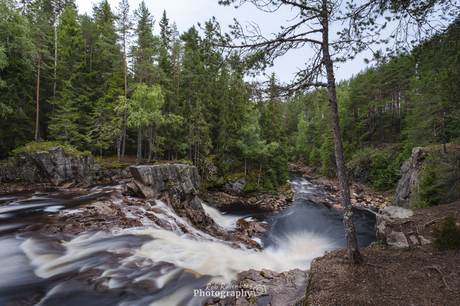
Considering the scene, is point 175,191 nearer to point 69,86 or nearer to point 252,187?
point 252,187

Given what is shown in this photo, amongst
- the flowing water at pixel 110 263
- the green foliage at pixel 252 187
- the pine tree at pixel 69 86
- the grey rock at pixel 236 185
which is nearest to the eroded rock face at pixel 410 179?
the flowing water at pixel 110 263

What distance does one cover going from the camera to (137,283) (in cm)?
466

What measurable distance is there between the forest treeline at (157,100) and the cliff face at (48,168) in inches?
134

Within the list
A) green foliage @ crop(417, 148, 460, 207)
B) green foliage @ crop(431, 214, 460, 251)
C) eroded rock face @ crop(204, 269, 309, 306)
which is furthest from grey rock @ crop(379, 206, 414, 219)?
eroded rock face @ crop(204, 269, 309, 306)

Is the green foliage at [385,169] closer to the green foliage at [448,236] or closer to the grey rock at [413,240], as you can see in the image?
the grey rock at [413,240]

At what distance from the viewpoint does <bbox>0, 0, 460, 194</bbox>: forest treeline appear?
14.7 metres

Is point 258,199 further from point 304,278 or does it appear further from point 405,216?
point 304,278

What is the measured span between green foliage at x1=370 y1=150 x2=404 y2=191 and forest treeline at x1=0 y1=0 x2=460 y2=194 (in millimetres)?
179

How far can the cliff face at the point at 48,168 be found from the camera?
14156mm

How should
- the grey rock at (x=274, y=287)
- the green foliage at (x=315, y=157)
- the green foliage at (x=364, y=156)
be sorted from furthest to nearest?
the green foliage at (x=315, y=157)
the green foliage at (x=364, y=156)
the grey rock at (x=274, y=287)

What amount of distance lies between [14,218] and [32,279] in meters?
5.55

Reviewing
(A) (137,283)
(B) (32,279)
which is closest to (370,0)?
(A) (137,283)

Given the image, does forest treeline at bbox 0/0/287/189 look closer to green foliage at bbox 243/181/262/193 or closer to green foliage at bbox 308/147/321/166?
green foliage at bbox 243/181/262/193

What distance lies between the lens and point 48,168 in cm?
1468
